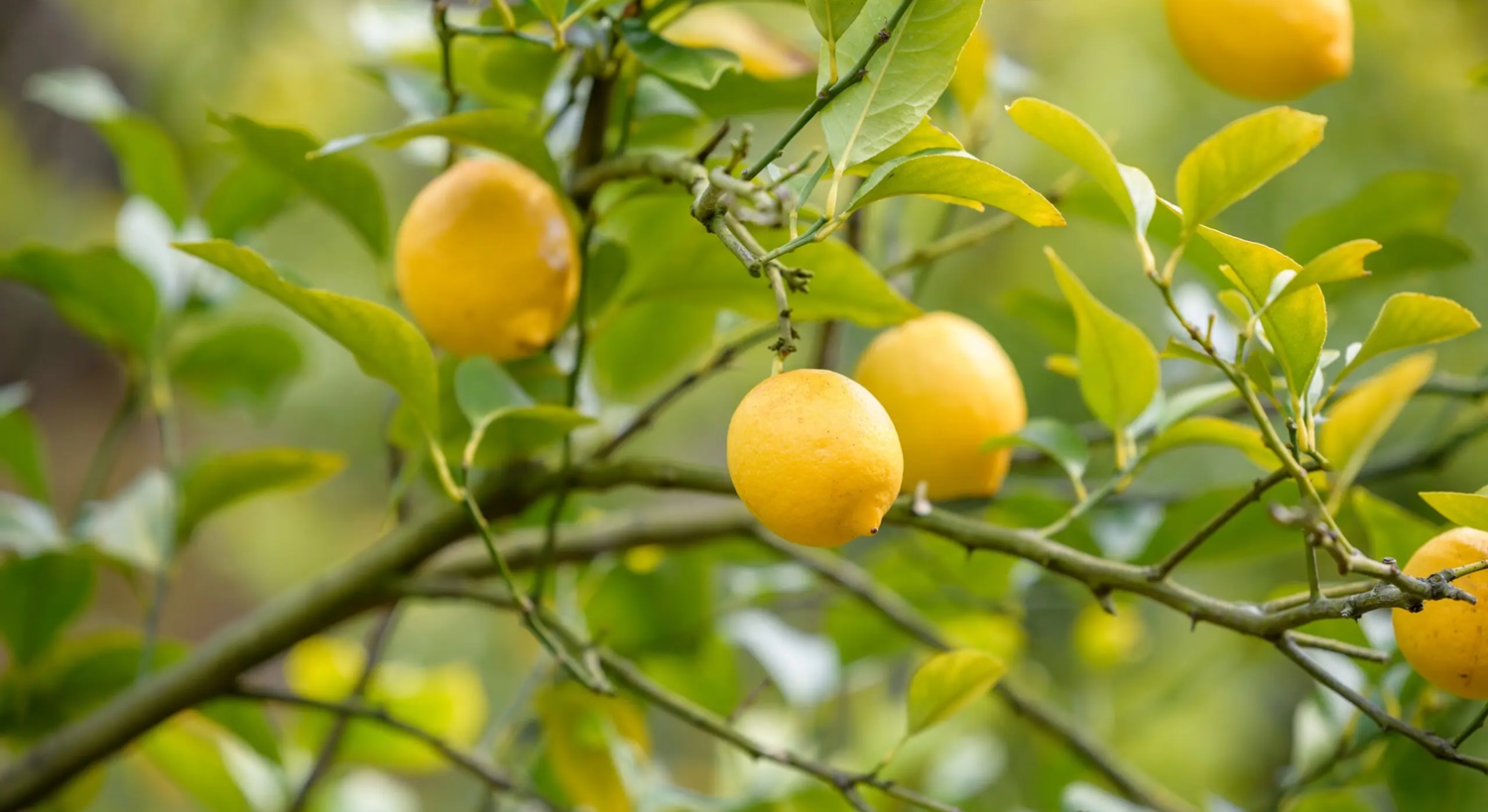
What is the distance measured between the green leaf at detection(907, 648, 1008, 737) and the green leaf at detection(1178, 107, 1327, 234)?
0.15 metres

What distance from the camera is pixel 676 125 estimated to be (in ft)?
1.49

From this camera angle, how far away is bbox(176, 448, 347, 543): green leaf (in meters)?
0.49

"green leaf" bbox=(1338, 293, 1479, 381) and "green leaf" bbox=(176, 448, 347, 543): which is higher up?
"green leaf" bbox=(1338, 293, 1479, 381)

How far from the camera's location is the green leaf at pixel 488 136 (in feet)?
1.08

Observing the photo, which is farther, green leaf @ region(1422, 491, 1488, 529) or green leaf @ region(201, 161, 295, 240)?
green leaf @ region(201, 161, 295, 240)

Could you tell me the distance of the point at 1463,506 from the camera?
28cm

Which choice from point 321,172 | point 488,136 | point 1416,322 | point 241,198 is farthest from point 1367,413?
point 241,198

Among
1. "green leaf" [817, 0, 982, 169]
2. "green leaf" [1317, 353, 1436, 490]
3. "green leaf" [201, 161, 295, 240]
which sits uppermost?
"green leaf" [817, 0, 982, 169]

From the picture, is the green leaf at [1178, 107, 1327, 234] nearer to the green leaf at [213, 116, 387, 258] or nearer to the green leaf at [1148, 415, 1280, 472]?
the green leaf at [1148, 415, 1280, 472]

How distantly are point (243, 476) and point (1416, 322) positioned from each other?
463mm

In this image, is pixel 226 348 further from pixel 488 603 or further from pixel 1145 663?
pixel 1145 663

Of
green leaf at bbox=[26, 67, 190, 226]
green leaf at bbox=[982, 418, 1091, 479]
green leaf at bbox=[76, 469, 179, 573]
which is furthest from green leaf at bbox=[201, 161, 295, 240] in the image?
green leaf at bbox=[982, 418, 1091, 479]

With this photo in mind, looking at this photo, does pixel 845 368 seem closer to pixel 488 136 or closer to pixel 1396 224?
pixel 1396 224

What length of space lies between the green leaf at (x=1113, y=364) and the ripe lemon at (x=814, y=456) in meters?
0.13
